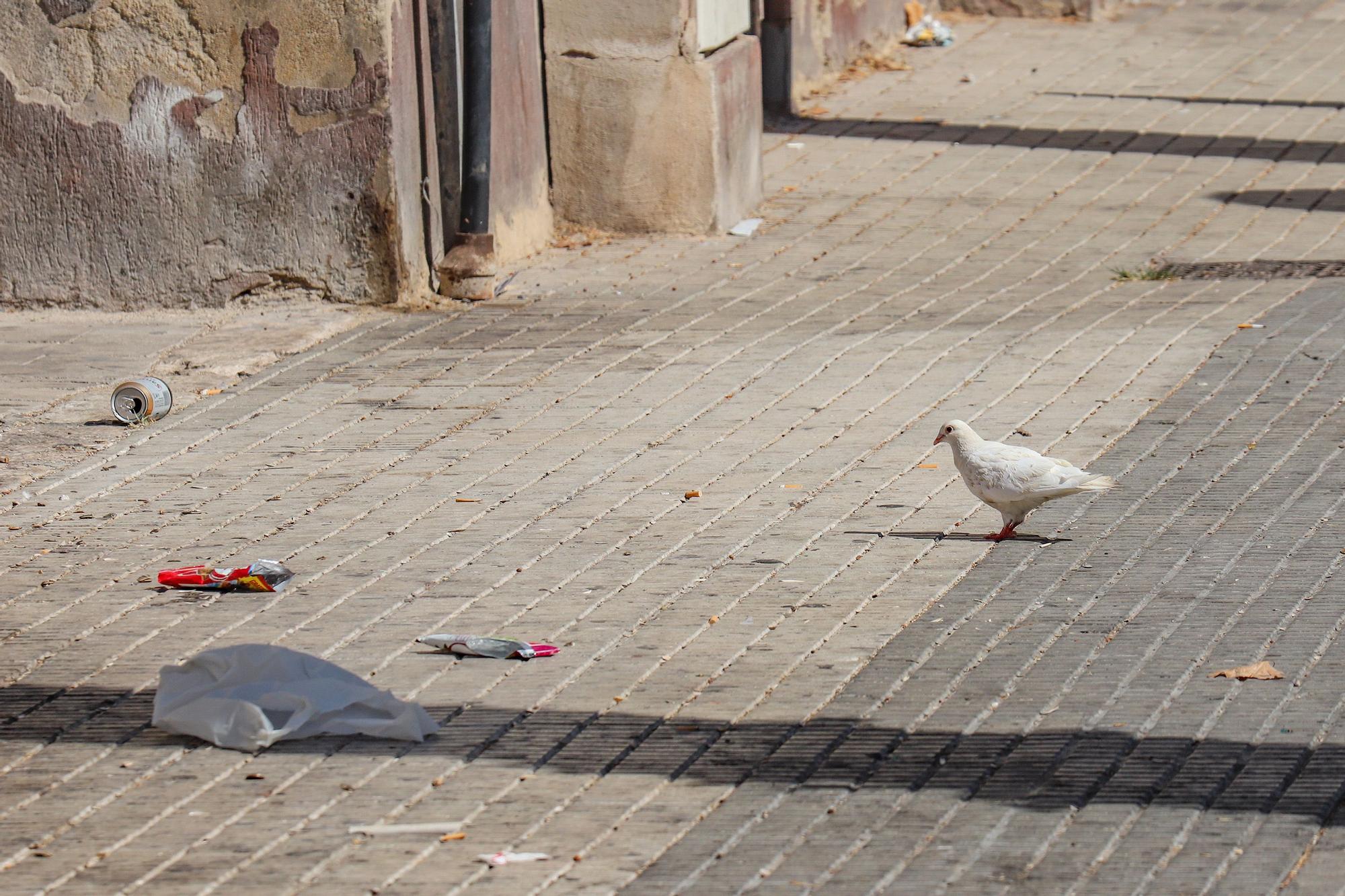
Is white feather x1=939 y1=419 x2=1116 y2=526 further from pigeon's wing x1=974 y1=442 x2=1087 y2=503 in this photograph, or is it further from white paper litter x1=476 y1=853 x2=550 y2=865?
white paper litter x1=476 y1=853 x2=550 y2=865

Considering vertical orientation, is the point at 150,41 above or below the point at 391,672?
above

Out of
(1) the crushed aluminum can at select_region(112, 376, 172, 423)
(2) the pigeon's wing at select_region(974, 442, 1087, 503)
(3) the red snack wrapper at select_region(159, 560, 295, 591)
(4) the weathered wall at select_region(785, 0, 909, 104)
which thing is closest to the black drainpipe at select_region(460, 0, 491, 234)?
(1) the crushed aluminum can at select_region(112, 376, 172, 423)

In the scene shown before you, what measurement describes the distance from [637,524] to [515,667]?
138 centimetres

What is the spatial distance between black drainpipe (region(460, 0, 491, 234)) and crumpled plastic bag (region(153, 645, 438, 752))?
518cm

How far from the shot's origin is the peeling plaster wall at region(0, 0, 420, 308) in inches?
389

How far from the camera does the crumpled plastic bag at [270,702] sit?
5.28 meters

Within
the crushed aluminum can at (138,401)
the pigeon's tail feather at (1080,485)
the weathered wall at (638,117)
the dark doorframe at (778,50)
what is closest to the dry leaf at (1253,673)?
the pigeon's tail feather at (1080,485)

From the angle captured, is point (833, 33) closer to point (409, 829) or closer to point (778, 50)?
point (778, 50)

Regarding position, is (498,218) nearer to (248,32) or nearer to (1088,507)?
(248,32)

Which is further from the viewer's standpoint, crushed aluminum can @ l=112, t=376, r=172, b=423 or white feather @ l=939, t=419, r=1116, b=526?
crushed aluminum can @ l=112, t=376, r=172, b=423

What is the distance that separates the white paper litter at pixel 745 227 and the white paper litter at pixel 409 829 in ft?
24.1

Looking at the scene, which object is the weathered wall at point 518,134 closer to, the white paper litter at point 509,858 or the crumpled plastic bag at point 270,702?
the crumpled plastic bag at point 270,702

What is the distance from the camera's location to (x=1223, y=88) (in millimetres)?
15750

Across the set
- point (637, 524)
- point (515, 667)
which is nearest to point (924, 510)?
point (637, 524)
